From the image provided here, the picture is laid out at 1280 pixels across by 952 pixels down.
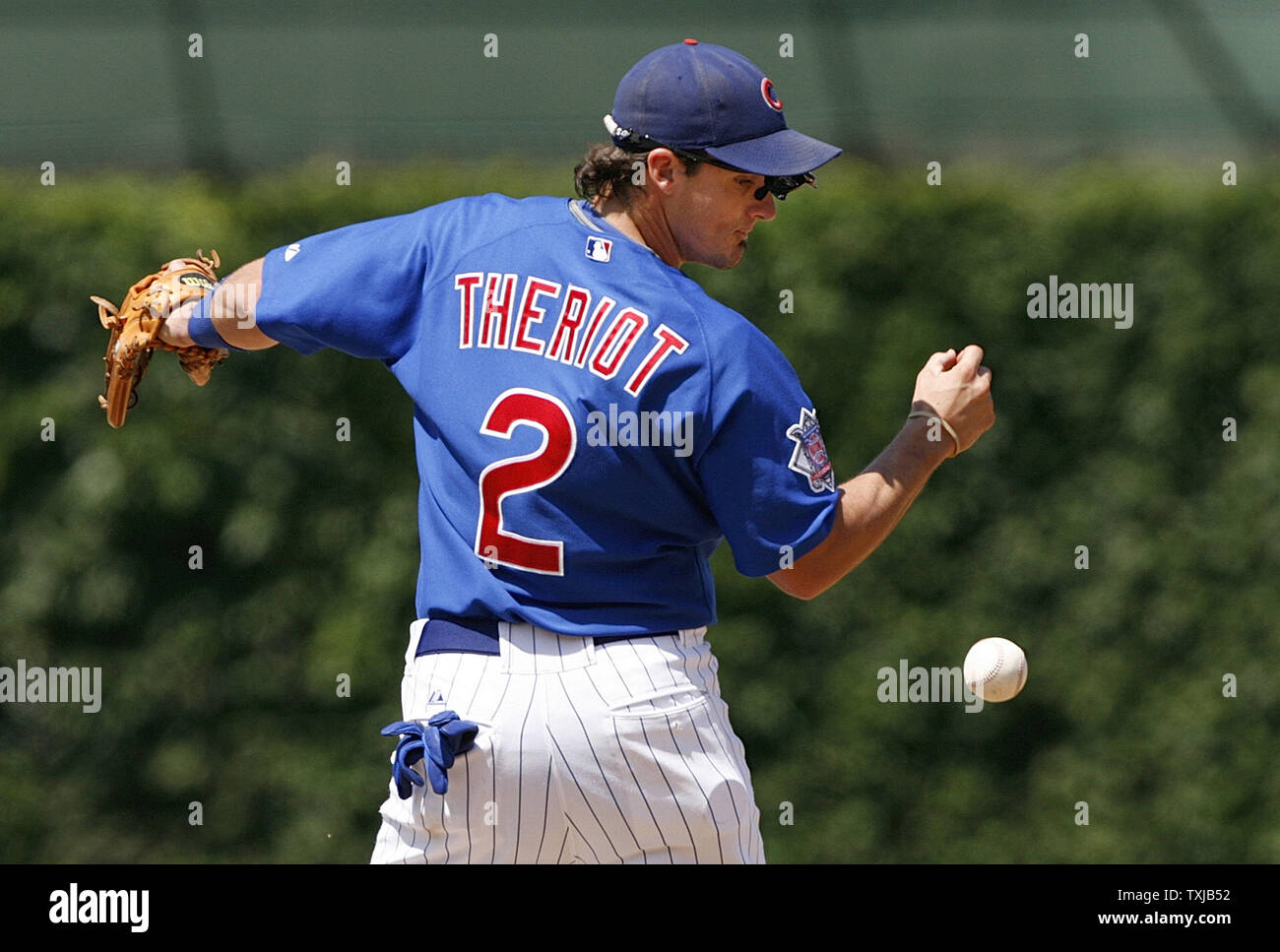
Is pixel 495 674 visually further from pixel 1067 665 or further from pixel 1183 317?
pixel 1183 317

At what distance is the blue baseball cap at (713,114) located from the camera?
2936 millimetres

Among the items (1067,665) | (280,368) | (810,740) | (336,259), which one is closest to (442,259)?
(336,259)

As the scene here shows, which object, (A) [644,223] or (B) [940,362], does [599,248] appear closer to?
(A) [644,223]

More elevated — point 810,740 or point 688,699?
point 688,699

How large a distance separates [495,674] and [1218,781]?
11.6 feet

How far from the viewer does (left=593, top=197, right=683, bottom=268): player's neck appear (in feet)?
9.95

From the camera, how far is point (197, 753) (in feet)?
17.8

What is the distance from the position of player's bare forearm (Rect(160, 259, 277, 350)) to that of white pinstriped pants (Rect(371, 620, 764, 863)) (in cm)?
76

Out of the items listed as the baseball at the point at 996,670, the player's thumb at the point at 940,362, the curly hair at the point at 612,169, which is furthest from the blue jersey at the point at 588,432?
the baseball at the point at 996,670

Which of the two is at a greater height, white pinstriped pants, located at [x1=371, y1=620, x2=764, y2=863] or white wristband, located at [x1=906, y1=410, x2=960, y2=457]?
white wristband, located at [x1=906, y1=410, x2=960, y2=457]

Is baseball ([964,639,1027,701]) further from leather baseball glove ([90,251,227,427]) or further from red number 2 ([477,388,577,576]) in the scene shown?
leather baseball glove ([90,251,227,427])

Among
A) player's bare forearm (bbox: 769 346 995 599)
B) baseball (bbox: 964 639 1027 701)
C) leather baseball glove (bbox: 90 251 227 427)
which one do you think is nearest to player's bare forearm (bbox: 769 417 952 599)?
player's bare forearm (bbox: 769 346 995 599)

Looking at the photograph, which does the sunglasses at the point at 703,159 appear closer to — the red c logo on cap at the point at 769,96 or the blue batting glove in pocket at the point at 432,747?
the red c logo on cap at the point at 769,96

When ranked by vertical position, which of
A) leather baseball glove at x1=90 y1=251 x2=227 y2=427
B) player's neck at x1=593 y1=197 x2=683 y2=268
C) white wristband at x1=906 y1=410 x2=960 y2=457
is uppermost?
player's neck at x1=593 y1=197 x2=683 y2=268
